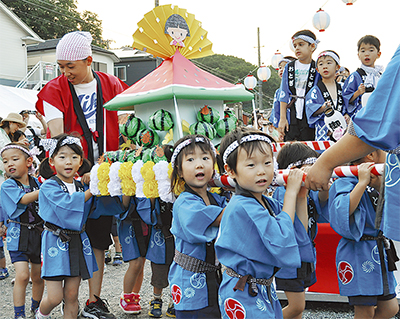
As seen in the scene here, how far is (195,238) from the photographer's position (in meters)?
2.41

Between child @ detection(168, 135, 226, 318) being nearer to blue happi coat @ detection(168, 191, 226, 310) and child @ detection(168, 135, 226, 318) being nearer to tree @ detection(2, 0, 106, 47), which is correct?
blue happi coat @ detection(168, 191, 226, 310)

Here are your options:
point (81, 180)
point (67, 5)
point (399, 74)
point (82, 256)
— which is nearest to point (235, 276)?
point (399, 74)

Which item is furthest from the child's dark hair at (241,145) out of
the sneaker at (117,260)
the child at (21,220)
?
the sneaker at (117,260)

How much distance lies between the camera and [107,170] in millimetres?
3146

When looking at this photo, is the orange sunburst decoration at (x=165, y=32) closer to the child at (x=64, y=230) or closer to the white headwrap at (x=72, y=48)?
the white headwrap at (x=72, y=48)

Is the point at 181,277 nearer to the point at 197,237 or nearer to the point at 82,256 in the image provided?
the point at 197,237

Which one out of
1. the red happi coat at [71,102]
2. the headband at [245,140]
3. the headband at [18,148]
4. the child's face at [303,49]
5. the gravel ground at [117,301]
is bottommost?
the gravel ground at [117,301]

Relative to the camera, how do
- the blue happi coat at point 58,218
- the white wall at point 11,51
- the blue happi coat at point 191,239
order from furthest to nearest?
the white wall at point 11,51
the blue happi coat at point 58,218
the blue happi coat at point 191,239

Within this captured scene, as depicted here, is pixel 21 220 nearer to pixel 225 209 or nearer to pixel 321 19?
pixel 225 209

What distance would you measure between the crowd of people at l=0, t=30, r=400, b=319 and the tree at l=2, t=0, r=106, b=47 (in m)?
27.0

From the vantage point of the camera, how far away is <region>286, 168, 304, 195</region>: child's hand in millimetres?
2061

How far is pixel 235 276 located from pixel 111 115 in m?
2.35

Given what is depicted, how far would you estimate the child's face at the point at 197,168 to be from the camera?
2594mm

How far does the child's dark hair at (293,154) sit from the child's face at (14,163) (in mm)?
2490
